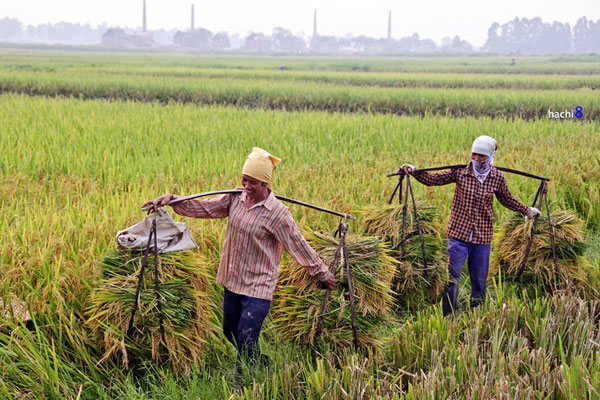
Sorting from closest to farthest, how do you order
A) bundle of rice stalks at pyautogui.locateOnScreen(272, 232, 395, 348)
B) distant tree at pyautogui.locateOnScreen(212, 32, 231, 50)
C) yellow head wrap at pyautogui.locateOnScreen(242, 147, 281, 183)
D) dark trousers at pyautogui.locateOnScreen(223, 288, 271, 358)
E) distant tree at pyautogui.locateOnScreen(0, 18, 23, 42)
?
1. yellow head wrap at pyautogui.locateOnScreen(242, 147, 281, 183)
2. dark trousers at pyautogui.locateOnScreen(223, 288, 271, 358)
3. bundle of rice stalks at pyautogui.locateOnScreen(272, 232, 395, 348)
4. distant tree at pyautogui.locateOnScreen(212, 32, 231, 50)
5. distant tree at pyautogui.locateOnScreen(0, 18, 23, 42)

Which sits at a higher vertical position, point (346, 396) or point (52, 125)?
point (52, 125)

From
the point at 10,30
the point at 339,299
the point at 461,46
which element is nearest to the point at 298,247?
the point at 339,299

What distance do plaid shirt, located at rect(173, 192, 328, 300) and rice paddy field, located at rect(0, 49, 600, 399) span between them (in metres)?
0.22

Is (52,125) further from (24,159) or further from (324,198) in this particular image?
(324,198)

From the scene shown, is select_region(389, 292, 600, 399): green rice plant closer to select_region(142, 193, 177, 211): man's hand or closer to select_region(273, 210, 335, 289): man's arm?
select_region(273, 210, 335, 289): man's arm

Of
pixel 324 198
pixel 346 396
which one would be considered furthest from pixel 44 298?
pixel 324 198

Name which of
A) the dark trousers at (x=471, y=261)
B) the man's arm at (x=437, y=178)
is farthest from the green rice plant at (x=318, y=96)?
the dark trousers at (x=471, y=261)

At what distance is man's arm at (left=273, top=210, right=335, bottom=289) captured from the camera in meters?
2.18

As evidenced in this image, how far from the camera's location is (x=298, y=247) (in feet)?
7.19

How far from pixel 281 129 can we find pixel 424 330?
228 inches

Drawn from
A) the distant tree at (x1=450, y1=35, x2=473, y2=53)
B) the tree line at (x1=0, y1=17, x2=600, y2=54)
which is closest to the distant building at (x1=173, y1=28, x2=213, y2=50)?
the tree line at (x1=0, y1=17, x2=600, y2=54)

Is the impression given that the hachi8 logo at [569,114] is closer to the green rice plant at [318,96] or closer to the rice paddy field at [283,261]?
the green rice plant at [318,96]

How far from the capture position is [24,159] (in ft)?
17.3

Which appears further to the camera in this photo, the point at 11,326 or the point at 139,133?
the point at 139,133
